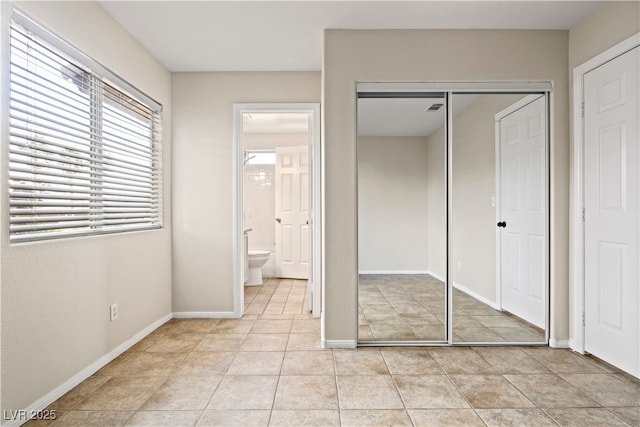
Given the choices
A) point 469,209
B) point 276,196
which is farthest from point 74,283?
point 276,196

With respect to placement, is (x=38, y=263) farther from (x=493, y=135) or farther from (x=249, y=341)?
(x=493, y=135)

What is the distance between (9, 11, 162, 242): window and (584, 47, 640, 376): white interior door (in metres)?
3.40

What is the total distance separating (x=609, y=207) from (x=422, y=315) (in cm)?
152

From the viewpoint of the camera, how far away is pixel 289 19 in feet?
9.12

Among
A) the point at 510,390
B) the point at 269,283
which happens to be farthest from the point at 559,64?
the point at 269,283

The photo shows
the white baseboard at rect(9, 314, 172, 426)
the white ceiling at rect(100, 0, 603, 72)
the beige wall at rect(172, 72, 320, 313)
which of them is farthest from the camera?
the beige wall at rect(172, 72, 320, 313)

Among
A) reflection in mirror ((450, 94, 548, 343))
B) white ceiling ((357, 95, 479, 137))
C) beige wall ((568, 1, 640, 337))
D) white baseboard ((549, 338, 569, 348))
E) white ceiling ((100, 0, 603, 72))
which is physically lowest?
white baseboard ((549, 338, 569, 348))

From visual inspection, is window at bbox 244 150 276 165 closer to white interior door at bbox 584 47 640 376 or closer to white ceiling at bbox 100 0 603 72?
white ceiling at bbox 100 0 603 72

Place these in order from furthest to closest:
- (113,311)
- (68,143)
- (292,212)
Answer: (292,212)
(113,311)
(68,143)

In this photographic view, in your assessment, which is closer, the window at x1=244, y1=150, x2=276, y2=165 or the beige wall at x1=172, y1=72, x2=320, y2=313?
the beige wall at x1=172, y1=72, x2=320, y2=313

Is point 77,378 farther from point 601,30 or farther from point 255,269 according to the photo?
point 601,30

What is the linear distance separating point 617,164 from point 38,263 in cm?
349

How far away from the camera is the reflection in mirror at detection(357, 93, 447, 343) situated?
10.0ft

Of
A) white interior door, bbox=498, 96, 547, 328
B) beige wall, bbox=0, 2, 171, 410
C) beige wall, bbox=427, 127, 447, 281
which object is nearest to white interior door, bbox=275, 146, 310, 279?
beige wall, bbox=0, 2, 171, 410
